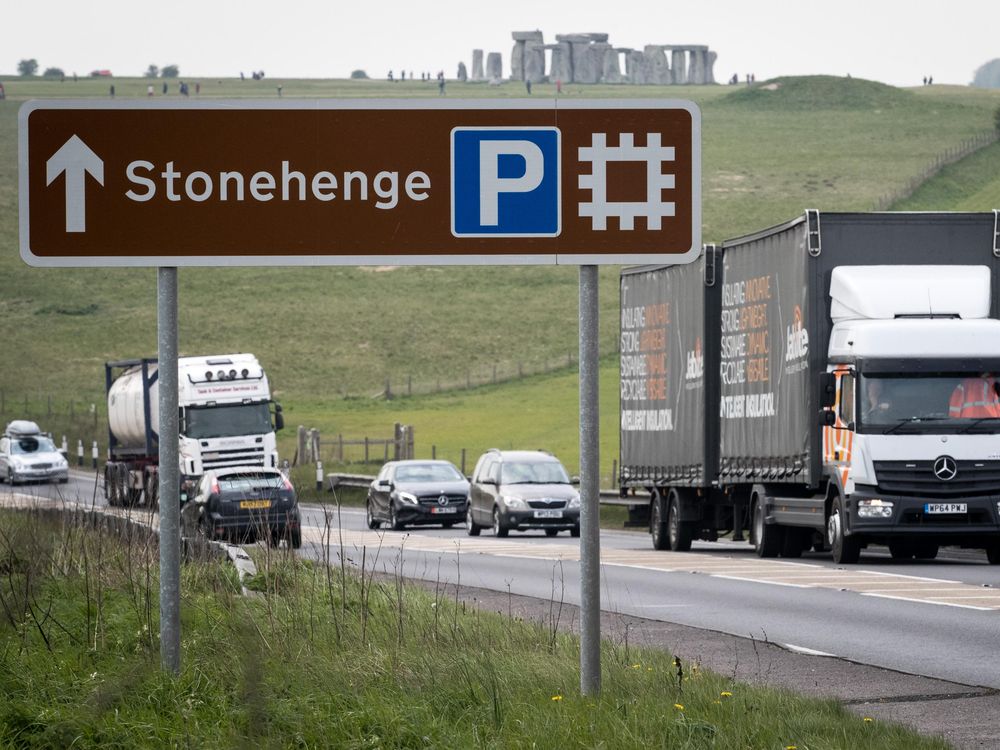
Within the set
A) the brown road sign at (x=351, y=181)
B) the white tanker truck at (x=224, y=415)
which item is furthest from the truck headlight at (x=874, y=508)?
the white tanker truck at (x=224, y=415)

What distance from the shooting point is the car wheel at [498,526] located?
33.2 meters

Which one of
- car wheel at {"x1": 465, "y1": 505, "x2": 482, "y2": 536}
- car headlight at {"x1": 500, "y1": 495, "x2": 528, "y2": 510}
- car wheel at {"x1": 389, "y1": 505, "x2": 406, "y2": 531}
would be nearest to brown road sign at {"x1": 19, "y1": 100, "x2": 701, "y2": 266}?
car headlight at {"x1": 500, "y1": 495, "x2": 528, "y2": 510}

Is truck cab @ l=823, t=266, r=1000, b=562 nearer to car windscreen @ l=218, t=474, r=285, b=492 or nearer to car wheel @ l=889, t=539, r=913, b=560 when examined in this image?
car wheel @ l=889, t=539, r=913, b=560

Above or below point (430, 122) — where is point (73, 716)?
below

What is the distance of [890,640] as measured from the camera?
14.5 m

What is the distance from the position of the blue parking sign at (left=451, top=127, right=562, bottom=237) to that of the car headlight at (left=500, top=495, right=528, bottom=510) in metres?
24.7

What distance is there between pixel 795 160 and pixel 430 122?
125510mm

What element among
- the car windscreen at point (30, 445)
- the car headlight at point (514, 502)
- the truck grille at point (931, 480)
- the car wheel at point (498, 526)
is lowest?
the car wheel at point (498, 526)

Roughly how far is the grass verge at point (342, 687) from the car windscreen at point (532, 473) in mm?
21222

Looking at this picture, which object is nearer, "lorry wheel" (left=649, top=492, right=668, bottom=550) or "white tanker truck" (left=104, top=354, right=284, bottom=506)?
"lorry wheel" (left=649, top=492, right=668, bottom=550)

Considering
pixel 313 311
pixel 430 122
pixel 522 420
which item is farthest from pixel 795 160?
pixel 430 122

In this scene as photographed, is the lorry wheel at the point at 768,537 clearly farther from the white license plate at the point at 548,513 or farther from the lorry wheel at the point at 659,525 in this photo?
the white license plate at the point at 548,513

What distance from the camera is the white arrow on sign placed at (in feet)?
28.4

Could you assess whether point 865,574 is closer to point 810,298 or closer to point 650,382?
point 810,298
